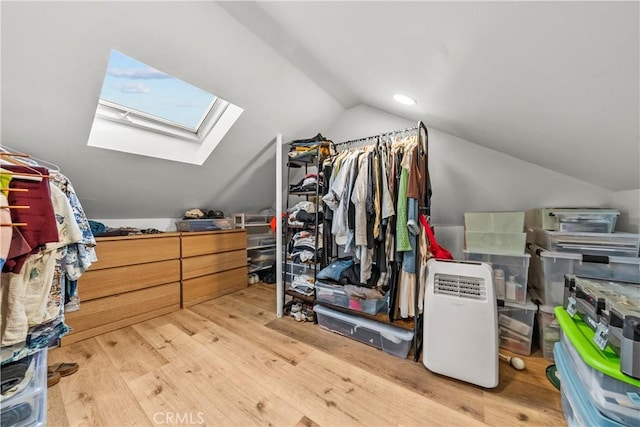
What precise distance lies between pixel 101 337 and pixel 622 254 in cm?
365

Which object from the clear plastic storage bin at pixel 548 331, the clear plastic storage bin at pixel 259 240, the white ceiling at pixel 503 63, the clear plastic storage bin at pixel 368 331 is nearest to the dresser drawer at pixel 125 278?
the clear plastic storage bin at pixel 259 240

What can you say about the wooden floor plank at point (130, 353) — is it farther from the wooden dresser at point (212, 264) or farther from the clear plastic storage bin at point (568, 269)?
the clear plastic storage bin at point (568, 269)

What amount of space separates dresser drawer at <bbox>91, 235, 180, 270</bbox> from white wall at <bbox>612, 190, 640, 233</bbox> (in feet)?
11.8

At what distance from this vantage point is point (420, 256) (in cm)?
159

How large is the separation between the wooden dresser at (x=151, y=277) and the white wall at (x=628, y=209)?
3.35m

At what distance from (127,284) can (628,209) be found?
3.86 meters

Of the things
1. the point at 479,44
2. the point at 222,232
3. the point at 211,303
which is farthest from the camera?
the point at 222,232

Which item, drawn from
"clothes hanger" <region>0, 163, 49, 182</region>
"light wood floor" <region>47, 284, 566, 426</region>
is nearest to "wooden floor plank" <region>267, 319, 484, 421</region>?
"light wood floor" <region>47, 284, 566, 426</region>

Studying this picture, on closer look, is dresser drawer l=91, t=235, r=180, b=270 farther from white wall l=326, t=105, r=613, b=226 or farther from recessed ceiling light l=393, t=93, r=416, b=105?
recessed ceiling light l=393, t=93, r=416, b=105

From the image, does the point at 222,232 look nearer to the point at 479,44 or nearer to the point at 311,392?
the point at 311,392

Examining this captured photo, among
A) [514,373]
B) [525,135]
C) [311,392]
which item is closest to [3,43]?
[311,392]

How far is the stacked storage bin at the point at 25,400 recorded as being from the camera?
0.90 metres

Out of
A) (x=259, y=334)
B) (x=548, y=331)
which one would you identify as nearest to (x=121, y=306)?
(x=259, y=334)

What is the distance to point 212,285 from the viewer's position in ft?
8.99
